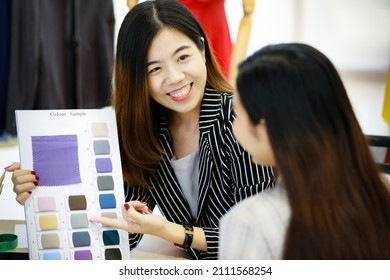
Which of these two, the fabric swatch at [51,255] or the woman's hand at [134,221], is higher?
the woman's hand at [134,221]

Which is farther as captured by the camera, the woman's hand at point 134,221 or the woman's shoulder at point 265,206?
the woman's hand at point 134,221

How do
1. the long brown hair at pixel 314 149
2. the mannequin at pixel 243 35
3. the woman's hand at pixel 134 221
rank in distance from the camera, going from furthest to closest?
the mannequin at pixel 243 35 < the woman's hand at pixel 134 221 < the long brown hair at pixel 314 149

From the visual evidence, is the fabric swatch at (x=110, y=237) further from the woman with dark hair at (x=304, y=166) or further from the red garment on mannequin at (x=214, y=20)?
the red garment on mannequin at (x=214, y=20)

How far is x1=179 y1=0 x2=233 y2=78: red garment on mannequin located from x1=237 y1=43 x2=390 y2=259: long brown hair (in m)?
0.36

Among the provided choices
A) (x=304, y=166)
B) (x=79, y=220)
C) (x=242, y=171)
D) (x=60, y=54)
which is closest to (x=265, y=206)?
(x=304, y=166)

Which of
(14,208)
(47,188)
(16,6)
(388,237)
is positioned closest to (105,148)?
(47,188)

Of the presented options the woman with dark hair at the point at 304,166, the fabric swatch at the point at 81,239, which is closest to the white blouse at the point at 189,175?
the fabric swatch at the point at 81,239

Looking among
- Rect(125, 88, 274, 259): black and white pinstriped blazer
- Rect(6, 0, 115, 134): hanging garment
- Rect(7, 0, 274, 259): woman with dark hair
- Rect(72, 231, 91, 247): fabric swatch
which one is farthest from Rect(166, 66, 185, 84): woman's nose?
Rect(72, 231, 91, 247): fabric swatch

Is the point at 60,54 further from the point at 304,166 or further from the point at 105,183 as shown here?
the point at 304,166

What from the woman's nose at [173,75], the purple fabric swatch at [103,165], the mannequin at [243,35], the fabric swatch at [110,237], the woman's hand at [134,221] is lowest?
the fabric swatch at [110,237]

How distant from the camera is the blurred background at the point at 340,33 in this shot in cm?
110

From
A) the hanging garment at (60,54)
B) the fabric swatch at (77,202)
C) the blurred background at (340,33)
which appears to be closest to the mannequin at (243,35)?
the blurred background at (340,33)

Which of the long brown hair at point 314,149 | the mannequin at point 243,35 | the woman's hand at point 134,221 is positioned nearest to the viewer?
the long brown hair at point 314,149

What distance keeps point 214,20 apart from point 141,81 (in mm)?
229
